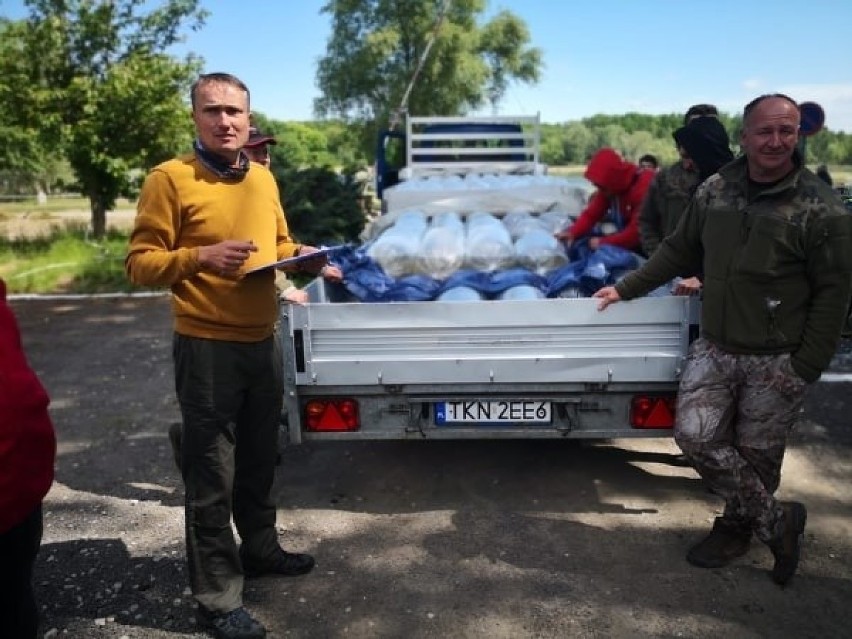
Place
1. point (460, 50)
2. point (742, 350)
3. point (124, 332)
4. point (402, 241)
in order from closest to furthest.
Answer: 1. point (742, 350)
2. point (402, 241)
3. point (124, 332)
4. point (460, 50)

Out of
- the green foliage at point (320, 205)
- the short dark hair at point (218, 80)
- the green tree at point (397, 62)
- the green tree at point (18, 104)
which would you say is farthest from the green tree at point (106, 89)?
the green tree at point (397, 62)

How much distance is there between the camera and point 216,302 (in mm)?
2814

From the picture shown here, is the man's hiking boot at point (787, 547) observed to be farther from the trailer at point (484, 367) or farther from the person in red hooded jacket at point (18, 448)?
the person in red hooded jacket at point (18, 448)

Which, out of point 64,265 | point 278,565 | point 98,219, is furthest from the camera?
point 98,219

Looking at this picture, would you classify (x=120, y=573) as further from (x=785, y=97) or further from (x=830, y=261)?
(x=785, y=97)

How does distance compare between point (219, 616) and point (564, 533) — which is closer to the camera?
point (219, 616)

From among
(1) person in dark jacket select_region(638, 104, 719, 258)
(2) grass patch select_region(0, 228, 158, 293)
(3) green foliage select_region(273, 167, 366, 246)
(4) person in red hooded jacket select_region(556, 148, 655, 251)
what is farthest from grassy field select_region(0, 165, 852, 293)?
(1) person in dark jacket select_region(638, 104, 719, 258)

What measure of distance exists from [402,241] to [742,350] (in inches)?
80.7

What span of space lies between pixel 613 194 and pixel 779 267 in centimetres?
187

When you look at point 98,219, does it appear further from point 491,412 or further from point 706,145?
point 706,145

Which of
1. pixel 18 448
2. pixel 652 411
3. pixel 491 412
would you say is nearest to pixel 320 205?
pixel 491 412

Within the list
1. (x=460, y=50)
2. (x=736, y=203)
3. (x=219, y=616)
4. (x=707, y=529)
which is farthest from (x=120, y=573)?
(x=460, y=50)

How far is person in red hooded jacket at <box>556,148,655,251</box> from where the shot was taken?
467cm

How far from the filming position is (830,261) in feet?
9.72
